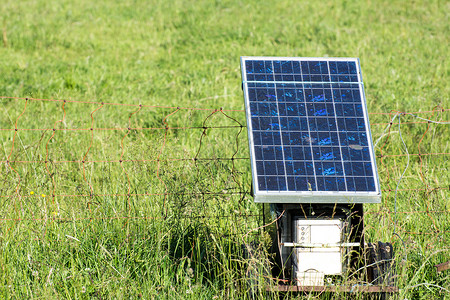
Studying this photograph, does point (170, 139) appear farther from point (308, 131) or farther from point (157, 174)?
point (308, 131)

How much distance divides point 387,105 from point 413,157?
4.69 feet

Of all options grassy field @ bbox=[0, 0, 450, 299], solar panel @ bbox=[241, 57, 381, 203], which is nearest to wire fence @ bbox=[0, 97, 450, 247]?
grassy field @ bbox=[0, 0, 450, 299]

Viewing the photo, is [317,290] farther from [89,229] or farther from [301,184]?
[89,229]

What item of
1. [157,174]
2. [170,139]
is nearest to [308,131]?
[157,174]

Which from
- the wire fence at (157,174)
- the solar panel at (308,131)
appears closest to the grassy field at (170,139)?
the wire fence at (157,174)

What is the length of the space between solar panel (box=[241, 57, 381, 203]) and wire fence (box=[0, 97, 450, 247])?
1.51ft

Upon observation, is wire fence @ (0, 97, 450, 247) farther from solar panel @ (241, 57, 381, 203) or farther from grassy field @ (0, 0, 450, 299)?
A: solar panel @ (241, 57, 381, 203)

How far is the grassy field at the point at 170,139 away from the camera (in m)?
3.83

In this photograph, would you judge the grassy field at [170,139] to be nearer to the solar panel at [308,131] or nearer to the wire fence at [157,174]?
the wire fence at [157,174]

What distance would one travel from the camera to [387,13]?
12070mm

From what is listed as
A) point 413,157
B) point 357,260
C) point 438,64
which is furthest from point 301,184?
point 438,64

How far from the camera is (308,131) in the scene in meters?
3.45

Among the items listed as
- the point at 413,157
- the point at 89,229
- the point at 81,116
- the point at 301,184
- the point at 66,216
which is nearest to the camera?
the point at 301,184

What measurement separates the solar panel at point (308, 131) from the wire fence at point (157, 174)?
46 centimetres
